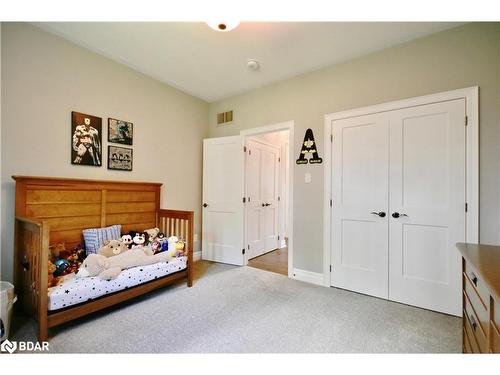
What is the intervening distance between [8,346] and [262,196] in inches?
125

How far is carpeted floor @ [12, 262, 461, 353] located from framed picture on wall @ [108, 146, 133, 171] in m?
1.53

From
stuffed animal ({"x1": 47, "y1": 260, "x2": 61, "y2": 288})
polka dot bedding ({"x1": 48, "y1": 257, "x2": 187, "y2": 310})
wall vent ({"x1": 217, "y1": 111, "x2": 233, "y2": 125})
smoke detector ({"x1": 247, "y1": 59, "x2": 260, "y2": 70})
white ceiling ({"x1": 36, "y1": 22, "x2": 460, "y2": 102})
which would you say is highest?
white ceiling ({"x1": 36, "y1": 22, "x2": 460, "y2": 102})

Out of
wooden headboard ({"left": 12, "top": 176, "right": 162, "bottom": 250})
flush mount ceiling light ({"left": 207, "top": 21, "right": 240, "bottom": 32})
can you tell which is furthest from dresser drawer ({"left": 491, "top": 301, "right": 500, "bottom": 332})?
wooden headboard ({"left": 12, "top": 176, "right": 162, "bottom": 250})

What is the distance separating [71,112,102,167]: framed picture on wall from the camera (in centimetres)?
238

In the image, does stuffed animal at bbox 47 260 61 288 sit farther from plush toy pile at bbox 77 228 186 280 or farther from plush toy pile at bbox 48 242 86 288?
plush toy pile at bbox 77 228 186 280

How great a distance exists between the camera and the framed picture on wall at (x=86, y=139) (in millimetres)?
2379

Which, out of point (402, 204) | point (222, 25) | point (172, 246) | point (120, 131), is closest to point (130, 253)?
point (172, 246)

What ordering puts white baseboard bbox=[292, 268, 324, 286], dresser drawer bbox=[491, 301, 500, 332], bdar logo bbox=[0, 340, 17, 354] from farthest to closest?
white baseboard bbox=[292, 268, 324, 286], bdar logo bbox=[0, 340, 17, 354], dresser drawer bbox=[491, 301, 500, 332]

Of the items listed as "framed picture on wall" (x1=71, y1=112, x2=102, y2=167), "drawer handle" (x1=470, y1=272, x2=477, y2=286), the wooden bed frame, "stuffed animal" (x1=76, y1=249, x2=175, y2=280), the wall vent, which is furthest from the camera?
the wall vent

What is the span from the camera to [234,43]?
92.7 inches

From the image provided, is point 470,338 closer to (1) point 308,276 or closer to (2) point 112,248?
(1) point 308,276
